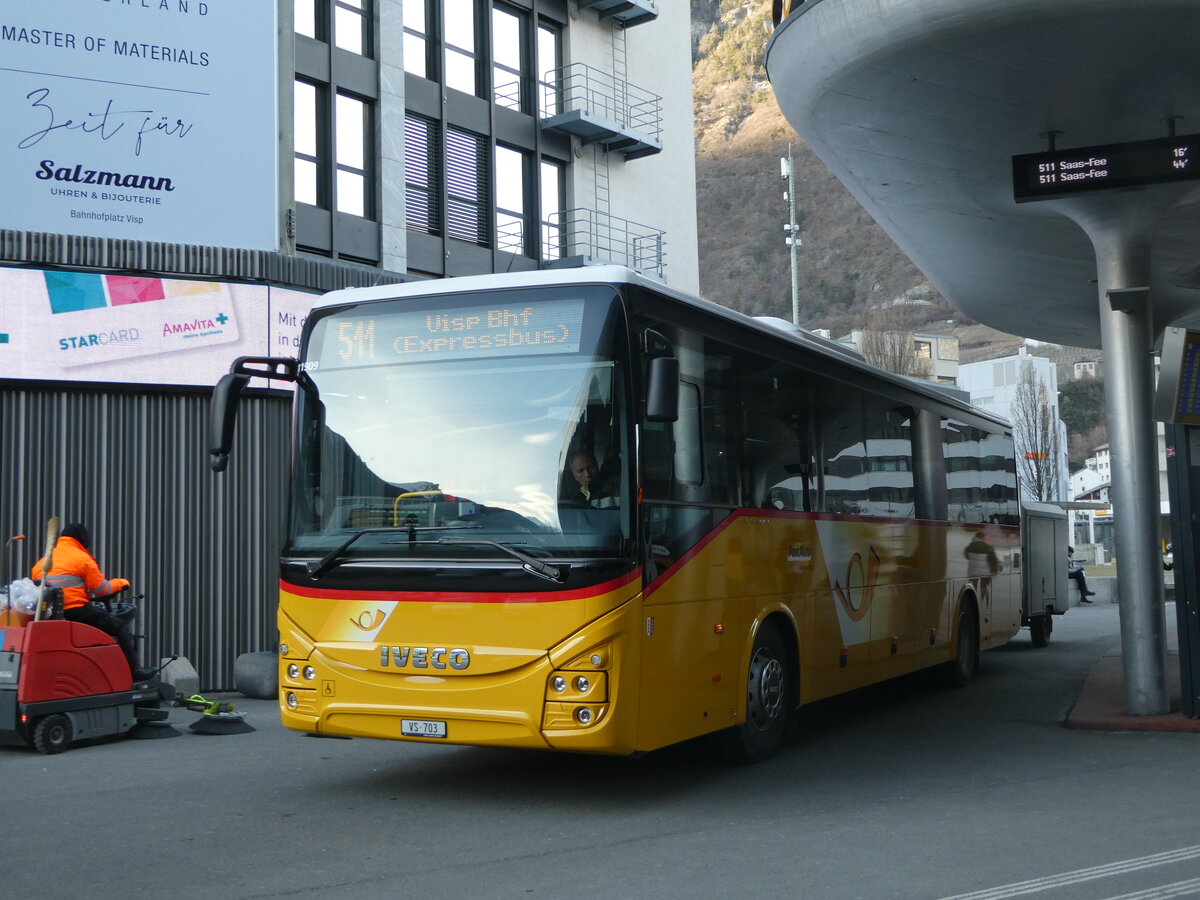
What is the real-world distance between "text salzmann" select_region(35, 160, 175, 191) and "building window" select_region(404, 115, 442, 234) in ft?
23.3

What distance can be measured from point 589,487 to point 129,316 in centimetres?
900

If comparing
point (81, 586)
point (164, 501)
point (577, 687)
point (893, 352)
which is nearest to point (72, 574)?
point (81, 586)

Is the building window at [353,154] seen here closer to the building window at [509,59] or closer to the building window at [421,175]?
the building window at [421,175]

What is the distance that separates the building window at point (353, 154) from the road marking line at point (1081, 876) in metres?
17.1

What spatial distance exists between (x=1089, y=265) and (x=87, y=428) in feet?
40.0

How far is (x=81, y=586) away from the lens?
1162cm

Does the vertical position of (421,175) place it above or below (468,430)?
above

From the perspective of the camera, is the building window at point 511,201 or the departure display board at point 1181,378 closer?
the departure display board at point 1181,378

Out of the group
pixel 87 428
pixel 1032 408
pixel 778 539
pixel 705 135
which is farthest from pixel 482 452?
pixel 705 135

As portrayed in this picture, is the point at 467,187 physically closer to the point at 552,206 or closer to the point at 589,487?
the point at 552,206

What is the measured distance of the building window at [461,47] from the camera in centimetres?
2339

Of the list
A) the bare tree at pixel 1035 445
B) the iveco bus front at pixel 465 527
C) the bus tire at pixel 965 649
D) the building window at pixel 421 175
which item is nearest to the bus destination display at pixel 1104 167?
the iveco bus front at pixel 465 527

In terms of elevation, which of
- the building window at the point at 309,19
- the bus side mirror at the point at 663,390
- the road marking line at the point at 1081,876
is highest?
the building window at the point at 309,19

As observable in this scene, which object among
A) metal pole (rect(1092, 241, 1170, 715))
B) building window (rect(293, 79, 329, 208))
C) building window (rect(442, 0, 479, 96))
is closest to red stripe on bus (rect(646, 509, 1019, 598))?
metal pole (rect(1092, 241, 1170, 715))
